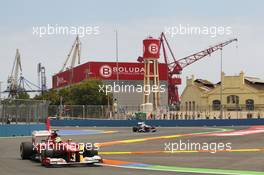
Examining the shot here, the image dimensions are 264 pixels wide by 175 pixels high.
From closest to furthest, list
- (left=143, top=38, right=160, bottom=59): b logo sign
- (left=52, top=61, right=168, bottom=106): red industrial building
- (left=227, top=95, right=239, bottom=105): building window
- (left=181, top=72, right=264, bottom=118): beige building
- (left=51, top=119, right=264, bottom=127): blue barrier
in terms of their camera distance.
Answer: (left=51, top=119, right=264, bottom=127): blue barrier
(left=143, top=38, right=160, bottom=59): b logo sign
(left=181, top=72, right=264, bottom=118): beige building
(left=227, top=95, right=239, bottom=105): building window
(left=52, top=61, right=168, bottom=106): red industrial building

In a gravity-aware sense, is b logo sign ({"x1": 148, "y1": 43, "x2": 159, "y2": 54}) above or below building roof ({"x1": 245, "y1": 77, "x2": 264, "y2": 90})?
above

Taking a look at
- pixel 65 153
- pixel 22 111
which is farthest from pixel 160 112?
pixel 65 153

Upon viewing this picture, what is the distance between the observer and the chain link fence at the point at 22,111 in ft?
112

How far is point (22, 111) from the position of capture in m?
35.2

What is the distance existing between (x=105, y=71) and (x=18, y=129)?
65004mm

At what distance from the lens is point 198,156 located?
65.2 feet

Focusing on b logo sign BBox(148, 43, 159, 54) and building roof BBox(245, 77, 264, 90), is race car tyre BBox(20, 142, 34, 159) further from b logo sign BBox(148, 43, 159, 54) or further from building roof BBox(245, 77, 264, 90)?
building roof BBox(245, 77, 264, 90)

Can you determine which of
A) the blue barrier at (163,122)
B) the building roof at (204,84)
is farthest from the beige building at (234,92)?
the blue barrier at (163,122)

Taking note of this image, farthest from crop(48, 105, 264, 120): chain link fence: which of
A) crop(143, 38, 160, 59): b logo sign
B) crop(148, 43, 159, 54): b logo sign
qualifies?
crop(148, 43, 159, 54): b logo sign

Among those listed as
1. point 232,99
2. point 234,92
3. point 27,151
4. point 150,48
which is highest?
point 150,48

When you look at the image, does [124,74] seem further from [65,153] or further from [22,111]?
[65,153]

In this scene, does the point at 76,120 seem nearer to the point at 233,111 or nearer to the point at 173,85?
the point at 233,111

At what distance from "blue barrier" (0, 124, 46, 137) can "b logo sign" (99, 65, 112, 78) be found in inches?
2502

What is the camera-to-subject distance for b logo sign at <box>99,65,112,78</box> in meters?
100
